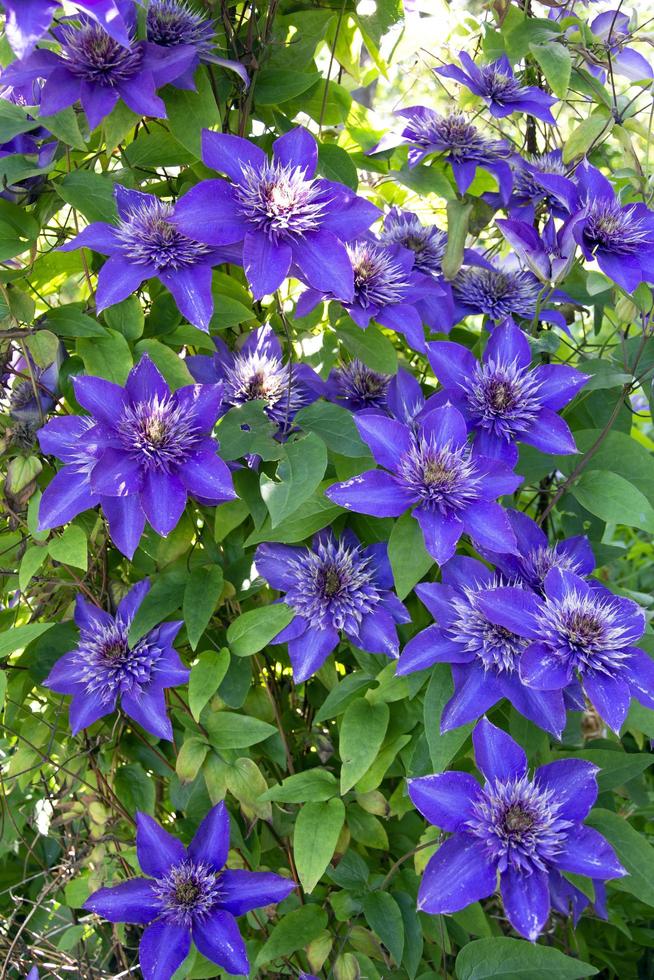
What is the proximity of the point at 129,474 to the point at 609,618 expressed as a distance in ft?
1.22

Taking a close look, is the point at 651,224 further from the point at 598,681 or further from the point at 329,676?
the point at 329,676

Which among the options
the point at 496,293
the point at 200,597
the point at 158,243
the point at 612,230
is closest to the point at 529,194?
the point at 496,293

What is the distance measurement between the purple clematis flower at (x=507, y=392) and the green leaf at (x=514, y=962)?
415 mm

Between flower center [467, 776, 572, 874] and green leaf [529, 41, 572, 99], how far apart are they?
60cm

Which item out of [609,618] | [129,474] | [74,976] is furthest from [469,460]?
[74,976]

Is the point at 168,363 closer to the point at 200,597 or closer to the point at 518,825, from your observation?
the point at 200,597

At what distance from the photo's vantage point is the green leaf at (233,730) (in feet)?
2.80

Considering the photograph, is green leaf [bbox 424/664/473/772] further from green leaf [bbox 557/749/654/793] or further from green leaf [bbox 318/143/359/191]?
green leaf [bbox 318/143/359/191]

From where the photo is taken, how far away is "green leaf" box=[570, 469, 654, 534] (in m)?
0.81

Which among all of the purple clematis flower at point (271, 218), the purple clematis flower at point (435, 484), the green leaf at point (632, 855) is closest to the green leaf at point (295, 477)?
the purple clematis flower at point (435, 484)

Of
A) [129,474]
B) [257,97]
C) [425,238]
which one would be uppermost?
[257,97]

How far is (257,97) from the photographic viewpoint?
89 centimetres

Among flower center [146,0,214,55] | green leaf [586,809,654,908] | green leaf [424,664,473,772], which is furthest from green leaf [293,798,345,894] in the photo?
flower center [146,0,214,55]

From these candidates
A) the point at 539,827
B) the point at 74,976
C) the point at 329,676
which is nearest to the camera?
the point at 539,827
